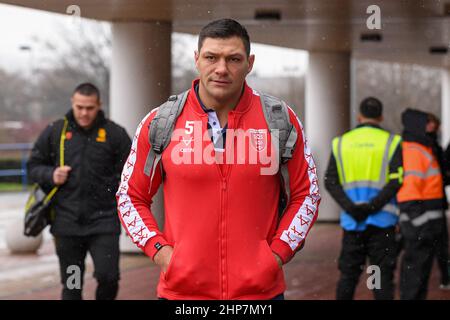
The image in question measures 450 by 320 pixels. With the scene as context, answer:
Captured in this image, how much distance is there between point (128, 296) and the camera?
10.9 metres

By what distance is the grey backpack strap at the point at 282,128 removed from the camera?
416cm

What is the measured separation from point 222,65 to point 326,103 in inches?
629

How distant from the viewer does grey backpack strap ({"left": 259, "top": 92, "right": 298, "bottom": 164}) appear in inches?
164

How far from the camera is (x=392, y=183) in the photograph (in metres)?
8.20

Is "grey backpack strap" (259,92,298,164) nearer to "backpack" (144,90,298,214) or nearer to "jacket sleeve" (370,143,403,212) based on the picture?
"backpack" (144,90,298,214)

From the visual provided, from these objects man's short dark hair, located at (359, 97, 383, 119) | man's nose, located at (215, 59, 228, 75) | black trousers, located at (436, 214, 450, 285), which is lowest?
black trousers, located at (436, 214, 450, 285)

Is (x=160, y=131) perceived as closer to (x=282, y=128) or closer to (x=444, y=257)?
(x=282, y=128)

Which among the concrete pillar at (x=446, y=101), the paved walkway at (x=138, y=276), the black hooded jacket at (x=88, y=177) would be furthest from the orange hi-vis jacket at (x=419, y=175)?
the concrete pillar at (x=446, y=101)

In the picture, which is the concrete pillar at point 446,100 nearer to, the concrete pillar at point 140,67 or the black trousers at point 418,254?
the concrete pillar at point 140,67

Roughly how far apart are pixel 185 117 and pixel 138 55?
392 inches

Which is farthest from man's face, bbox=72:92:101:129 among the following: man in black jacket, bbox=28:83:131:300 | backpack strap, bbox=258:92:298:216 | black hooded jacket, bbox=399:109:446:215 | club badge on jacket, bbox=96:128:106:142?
backpack strap, bbox=258:92:298:216

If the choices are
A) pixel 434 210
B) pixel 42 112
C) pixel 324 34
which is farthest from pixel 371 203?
pixel 42 112

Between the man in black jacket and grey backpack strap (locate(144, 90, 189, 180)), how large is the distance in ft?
12.2

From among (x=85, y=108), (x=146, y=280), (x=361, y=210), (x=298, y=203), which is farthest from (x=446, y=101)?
(x=298, y=203)
